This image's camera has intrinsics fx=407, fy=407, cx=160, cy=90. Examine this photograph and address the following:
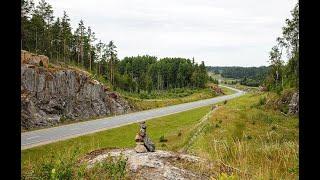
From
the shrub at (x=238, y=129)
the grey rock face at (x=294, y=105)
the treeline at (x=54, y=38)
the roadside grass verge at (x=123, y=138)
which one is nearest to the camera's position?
the shrub at (x=238, y=129)

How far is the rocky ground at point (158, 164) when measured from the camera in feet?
34.0

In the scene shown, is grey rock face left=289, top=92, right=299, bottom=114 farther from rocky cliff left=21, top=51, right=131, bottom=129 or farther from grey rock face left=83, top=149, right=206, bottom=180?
grey rock face left=83, top=149, right=206, bottom=180

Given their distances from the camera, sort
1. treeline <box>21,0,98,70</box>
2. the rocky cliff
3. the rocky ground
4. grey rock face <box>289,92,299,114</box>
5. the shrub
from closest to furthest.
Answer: the rocky ground, the shrub, grey rock face <box>289,92,299,114</box>, the rocky cliff, treeline <box>21,0,98,70</box>

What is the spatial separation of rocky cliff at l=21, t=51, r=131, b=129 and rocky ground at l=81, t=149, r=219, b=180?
26095 millimetres

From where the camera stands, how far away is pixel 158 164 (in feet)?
36.6

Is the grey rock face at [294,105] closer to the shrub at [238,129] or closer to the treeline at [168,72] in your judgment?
the shrub at [238,129]

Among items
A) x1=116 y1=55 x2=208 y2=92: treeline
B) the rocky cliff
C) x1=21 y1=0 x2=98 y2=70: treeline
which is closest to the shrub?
the rocky cliff

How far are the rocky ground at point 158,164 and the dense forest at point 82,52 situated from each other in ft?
98.4

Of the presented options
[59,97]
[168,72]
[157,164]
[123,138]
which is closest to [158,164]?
[157,164]

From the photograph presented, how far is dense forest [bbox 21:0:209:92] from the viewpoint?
65.9 m

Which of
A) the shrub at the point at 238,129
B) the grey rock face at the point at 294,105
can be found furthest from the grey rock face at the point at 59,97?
the grey rock face at the point at 294,105
